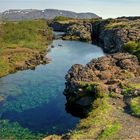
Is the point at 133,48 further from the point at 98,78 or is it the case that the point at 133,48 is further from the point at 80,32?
the point at 80,32

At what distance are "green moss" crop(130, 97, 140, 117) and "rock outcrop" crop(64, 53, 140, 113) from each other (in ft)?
16.5

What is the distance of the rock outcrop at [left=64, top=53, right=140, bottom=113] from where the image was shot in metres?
64.4

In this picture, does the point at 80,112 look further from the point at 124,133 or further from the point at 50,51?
the point at 50,51

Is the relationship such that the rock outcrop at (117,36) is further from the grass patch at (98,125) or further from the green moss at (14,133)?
the green moss at (14,133)

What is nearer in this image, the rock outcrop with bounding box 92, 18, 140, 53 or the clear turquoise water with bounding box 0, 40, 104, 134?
the clear turquoise water with bounding box 0, 40, 104, 134

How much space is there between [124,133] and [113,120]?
4676mm

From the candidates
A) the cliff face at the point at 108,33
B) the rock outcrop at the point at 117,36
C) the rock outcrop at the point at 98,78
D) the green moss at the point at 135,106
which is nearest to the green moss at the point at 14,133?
the rock outcrop at the point at 98,78

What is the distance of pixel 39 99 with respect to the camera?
72.7 meters

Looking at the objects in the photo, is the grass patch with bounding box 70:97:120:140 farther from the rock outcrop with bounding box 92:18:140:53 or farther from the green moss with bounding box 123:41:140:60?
the rock outcrop with bounding box 92:18:140:53

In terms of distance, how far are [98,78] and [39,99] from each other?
12567 mm

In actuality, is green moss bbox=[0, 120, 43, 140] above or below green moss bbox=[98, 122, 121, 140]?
below

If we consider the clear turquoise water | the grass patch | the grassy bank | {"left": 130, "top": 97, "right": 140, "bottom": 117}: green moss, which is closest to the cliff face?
the clear turquoise water

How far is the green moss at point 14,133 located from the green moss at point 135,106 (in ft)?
A: 47.5

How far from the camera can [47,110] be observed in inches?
2618
